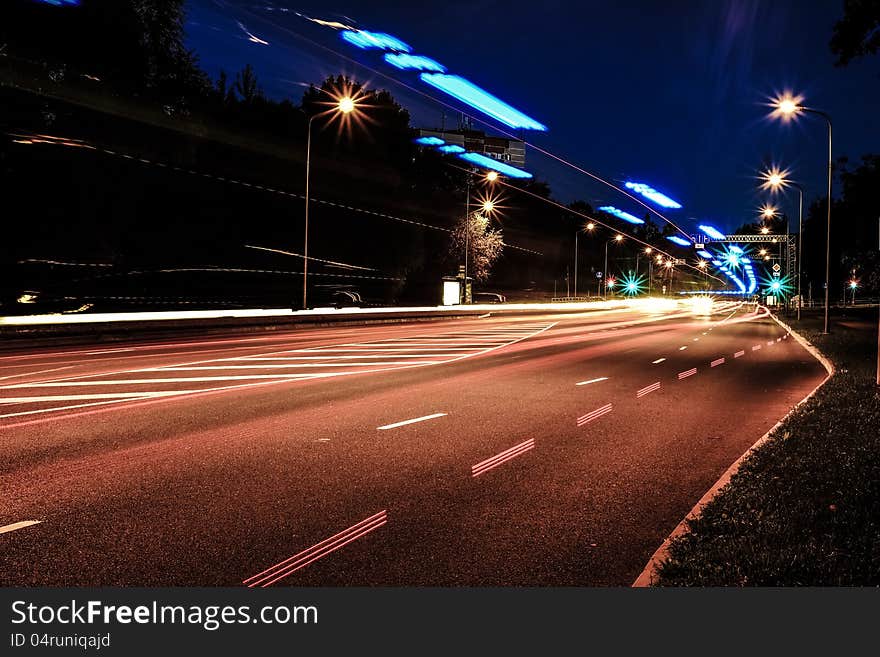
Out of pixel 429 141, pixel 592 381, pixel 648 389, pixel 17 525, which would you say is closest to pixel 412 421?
pixel 17 525

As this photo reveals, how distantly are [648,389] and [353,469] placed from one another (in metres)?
8.37

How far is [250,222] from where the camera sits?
48.1 m

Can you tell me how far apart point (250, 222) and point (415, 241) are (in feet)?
68.9

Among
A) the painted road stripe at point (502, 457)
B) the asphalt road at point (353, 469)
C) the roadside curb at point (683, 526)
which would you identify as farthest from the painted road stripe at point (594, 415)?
the roadside curb at point (683, 526)

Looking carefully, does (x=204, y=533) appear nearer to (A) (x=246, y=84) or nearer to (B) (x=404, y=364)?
(B) (x=404, y=364)

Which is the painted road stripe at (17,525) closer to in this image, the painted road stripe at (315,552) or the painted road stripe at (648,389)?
the painted road stripe at (315,552)

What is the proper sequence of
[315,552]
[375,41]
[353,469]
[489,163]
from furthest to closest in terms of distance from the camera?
1. [489,163]
2. [375,41]
3. [353,469]
4. [315,552]

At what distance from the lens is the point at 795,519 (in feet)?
17.5

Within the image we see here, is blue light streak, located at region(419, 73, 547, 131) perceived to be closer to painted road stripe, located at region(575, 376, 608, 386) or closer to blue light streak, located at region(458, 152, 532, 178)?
painted road stripe, located at region(575, 376, 608, 386)

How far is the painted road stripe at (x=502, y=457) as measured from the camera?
7277 mm

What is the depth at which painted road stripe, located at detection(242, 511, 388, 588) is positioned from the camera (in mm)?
4383

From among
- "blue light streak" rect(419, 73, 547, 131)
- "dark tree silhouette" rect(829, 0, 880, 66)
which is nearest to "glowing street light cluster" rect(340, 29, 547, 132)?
"blue light streak" rect(419, 73, 547, 131)

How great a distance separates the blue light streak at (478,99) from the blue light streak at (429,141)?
46.5 m

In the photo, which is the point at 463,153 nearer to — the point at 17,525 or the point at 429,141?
the point at 429,141
